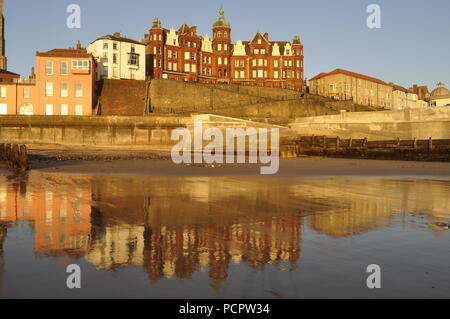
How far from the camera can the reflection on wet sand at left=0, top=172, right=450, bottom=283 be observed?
19.4 ft

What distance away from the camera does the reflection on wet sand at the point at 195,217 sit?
233 inches

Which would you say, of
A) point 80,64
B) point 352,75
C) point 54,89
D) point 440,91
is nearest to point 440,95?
point 440,91

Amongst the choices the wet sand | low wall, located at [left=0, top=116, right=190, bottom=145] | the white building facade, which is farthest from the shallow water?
the white building facade

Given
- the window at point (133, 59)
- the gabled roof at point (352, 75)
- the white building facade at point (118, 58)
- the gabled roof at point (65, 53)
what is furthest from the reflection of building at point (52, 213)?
the gabled roof at point (352, 75)

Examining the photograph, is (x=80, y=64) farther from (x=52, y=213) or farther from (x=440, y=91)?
(x=440, y=91)

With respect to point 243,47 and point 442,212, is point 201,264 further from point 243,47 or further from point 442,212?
point 243,47

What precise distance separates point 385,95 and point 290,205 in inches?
4618

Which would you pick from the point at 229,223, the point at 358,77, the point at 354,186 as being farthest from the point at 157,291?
the point at 358,77

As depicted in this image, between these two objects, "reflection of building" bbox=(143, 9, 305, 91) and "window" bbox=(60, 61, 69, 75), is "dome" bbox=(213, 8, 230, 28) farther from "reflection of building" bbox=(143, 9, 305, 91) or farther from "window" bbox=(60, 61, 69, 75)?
"window" bbox=(60, 61, 69, 75)

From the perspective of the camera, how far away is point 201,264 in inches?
218

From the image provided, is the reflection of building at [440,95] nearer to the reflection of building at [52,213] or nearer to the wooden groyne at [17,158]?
the wooden groyne at [17,158]

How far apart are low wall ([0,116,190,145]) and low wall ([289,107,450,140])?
18.8 metres

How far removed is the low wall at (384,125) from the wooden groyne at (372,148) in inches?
423

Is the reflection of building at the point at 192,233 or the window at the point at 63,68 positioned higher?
the window at the point at 63,68
